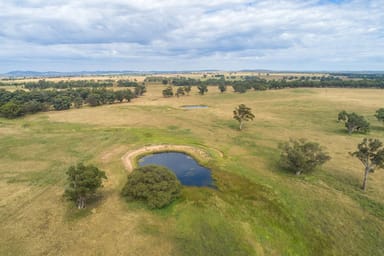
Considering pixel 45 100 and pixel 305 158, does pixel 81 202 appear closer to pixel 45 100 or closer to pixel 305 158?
pixel 305 158

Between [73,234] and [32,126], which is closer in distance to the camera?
[73,234]

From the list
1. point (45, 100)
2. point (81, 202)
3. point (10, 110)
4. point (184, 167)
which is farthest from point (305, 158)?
point (45, 100)

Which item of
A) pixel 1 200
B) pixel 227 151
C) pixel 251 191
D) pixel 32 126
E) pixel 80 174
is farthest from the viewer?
pixel 32 126

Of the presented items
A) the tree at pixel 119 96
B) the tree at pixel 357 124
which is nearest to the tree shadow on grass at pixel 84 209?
the tree at pixel 357 124

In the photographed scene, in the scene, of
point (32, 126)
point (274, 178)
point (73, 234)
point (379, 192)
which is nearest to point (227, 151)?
point (274, 178)

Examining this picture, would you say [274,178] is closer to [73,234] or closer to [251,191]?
[251,191]

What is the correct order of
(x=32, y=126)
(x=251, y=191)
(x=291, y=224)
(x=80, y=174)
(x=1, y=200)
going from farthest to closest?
(x=32, y=126) < (x=251, y=191) < (x=1, y=200) < (x=80, y=174) < (x=291, y=224)

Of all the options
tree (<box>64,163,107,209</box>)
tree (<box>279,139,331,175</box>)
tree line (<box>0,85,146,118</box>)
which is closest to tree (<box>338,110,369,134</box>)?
tree (<box>279,139,331,175</box>)
